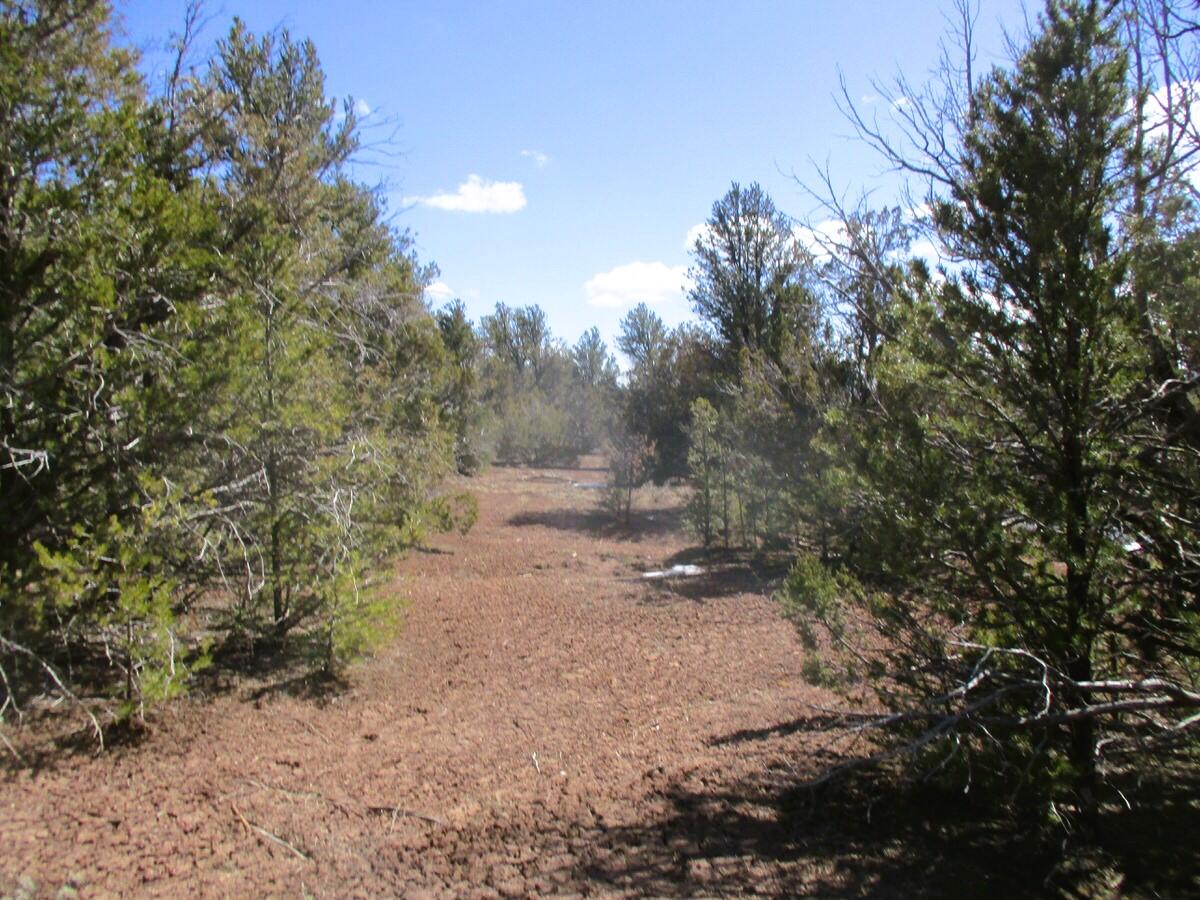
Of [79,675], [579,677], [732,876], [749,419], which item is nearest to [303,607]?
[79,675]

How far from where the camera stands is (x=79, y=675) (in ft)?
21.4

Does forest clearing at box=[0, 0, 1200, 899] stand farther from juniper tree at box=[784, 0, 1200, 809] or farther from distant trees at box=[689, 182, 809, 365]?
distant trees at box=[689, 182, 809, 365]

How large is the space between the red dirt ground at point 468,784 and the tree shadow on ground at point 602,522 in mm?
10875

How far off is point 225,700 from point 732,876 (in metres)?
4.59

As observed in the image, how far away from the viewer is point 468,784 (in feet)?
18.4

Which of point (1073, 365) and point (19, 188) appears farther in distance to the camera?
point (19, 188)

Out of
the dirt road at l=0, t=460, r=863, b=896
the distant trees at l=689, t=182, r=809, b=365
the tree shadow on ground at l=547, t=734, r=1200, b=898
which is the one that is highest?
the distant trees at l=689, t=182, r=809, b=365

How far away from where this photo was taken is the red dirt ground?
433 cm

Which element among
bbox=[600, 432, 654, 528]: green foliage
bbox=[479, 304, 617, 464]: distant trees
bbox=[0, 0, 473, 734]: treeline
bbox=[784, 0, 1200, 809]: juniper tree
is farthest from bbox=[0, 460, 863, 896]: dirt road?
bbox=[479, 304, 617, 464]: distant trees

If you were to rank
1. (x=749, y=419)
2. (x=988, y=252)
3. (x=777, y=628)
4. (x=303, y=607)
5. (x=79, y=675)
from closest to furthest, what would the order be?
1. (x=988, y=252)
2. (x=79, y=675)
3. (x=303, y=607)
4. (x=777, y=628)
5. (x=749, y=419)

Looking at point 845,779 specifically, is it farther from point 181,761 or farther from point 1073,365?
point 181,761

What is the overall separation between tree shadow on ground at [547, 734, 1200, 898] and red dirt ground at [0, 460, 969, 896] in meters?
0.02

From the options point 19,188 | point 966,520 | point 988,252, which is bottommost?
point 966,520

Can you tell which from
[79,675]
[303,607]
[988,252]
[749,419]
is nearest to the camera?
[988,252]
